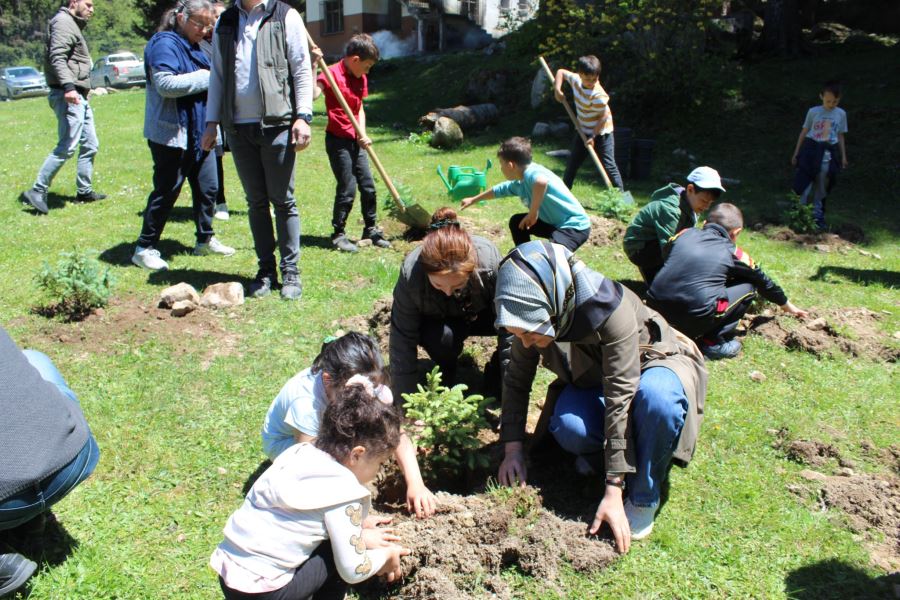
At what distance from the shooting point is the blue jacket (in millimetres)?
5336

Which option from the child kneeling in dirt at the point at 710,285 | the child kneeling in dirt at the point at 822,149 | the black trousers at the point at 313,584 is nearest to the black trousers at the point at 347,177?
the child kneeling in dirt at the point at 710,285

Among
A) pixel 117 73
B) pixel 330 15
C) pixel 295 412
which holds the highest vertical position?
pixel 330 15

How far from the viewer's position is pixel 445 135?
1194 centimetres

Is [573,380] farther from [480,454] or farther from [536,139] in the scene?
[536,139]

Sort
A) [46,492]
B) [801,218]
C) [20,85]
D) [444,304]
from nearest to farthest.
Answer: [46,492] → [444,304] → [801,218] → [20,85]

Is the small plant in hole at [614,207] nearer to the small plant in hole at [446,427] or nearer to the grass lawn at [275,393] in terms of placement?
the grass lawn at [275,393]

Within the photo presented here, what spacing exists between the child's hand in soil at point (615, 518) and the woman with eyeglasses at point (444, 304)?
2.93ft

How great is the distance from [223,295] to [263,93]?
1429 millimetres

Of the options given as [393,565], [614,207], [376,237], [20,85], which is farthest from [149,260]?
[20,85]

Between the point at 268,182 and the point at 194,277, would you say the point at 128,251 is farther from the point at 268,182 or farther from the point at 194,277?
the point at 268,182

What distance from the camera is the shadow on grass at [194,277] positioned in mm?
5363

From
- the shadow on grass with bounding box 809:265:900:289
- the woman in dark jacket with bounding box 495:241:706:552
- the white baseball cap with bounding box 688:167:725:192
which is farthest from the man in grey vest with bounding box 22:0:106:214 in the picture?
the shadow on grass with bounding box 809:265:900:289

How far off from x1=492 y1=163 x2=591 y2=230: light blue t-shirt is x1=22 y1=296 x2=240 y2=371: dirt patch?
2.31m

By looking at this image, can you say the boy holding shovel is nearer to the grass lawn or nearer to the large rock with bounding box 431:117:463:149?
the grass lawn
